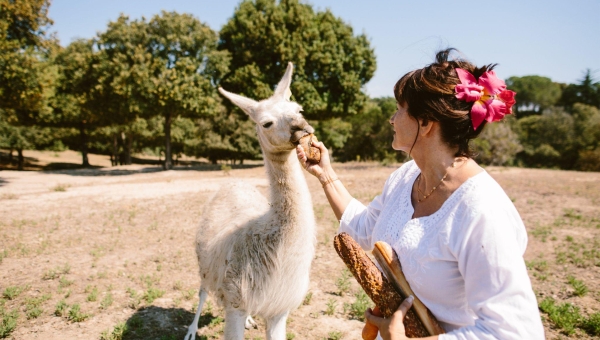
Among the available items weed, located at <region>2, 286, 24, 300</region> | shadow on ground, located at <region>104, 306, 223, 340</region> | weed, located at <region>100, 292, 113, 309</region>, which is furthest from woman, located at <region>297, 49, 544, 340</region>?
weed, located at <region>2, 286, 24, 300</region>

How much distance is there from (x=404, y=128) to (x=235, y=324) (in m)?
2.27

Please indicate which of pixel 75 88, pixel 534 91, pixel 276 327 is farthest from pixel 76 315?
pixel 534 91

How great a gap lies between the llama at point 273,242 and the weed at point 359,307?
1332 millimetres

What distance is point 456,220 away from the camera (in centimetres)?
133

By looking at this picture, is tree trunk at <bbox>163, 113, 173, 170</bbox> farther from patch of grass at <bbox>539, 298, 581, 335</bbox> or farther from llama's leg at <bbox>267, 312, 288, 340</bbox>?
patch of grass at <bbox>539, 298, 581, 335</bbox>

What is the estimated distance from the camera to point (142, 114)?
18734 mm

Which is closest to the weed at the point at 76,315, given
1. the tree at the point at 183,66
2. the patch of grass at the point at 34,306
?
the patch of grass at the point at 34,306

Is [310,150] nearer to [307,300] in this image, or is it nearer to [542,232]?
[307,300]

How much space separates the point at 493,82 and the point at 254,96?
18140 millimetres

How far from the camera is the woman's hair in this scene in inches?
56.3

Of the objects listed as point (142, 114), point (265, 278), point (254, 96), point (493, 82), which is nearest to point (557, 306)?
point (265, 278)

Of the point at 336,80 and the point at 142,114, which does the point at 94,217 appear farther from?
the point at 336,80

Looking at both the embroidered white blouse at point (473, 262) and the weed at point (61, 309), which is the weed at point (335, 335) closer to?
the embroidered white blouse at point (473, 262)

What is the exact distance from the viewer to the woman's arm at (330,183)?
2260 millimetres
